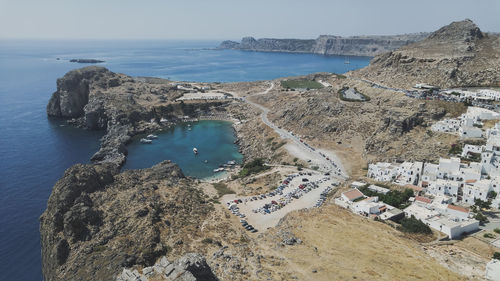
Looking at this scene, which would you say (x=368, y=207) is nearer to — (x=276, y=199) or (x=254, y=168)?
(x=276, y=199)

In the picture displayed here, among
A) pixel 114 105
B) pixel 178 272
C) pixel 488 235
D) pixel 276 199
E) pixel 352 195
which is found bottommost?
pixel 276 199

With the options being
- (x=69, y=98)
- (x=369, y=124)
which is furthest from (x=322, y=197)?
(x=69, y=98)

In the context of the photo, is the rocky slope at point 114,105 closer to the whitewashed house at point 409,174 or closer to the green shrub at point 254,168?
the green shrub at point 254,168

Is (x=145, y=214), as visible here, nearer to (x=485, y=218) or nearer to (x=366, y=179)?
(x=366, y=179)

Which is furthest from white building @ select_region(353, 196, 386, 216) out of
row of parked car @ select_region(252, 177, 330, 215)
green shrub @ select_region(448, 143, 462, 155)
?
green shrub @ select_region(448, 143, 462, 155)

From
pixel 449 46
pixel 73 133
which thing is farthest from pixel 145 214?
pixel 449 46

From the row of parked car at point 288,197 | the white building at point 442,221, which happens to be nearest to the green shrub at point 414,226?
the white building at point 442,221

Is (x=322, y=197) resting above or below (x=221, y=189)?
above
